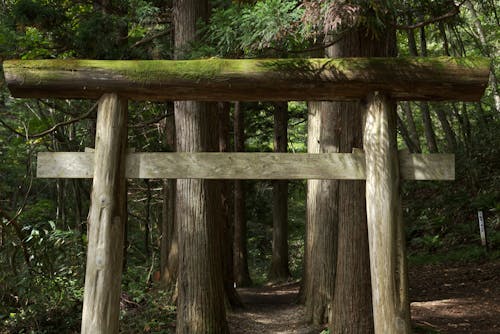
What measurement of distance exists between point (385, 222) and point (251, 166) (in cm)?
131

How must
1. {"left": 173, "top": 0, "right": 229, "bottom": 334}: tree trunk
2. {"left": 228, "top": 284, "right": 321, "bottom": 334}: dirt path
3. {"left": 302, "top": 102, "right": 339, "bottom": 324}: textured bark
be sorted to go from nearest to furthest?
{"left": 173, "top": 0, "right": 229, "bottom": 334}: tree trunk, {"left": 228, "top": 284, "right": 321, "bottom": 334}: dirt path, {"left": 302, "top": 102, "right": 339, "bottom": 324}: textured bark

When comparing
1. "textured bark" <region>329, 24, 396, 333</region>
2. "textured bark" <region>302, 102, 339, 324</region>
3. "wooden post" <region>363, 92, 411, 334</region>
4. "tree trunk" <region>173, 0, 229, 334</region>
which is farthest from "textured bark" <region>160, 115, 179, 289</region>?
"wooden post" <region>363, 92, 411, 334</region>

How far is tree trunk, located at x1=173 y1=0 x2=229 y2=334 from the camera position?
883 cm

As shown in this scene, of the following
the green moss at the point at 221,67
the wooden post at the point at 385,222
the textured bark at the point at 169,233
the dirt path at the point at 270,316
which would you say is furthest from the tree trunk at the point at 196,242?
the wooden post at the point at 385,222

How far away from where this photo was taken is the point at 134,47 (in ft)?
38.0

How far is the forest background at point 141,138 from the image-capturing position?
6977 millimetres

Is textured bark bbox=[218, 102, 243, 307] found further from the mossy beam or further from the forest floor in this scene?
the mossy beam

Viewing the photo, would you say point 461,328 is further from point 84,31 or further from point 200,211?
point 84,31

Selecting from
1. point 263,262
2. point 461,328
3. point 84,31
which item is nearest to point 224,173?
point 461,328

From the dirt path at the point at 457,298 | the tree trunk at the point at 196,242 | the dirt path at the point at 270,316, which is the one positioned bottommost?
the dirt path at the point at 270,316

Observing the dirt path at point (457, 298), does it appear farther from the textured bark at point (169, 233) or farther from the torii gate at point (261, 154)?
the textured bark at point (169, 233)

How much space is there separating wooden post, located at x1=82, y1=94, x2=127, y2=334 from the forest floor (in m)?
5.05

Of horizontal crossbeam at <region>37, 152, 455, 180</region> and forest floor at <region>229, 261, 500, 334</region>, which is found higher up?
horizontal crossbeam at <region>37, 152, 455, 180</region>

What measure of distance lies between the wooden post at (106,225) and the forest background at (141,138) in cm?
202
